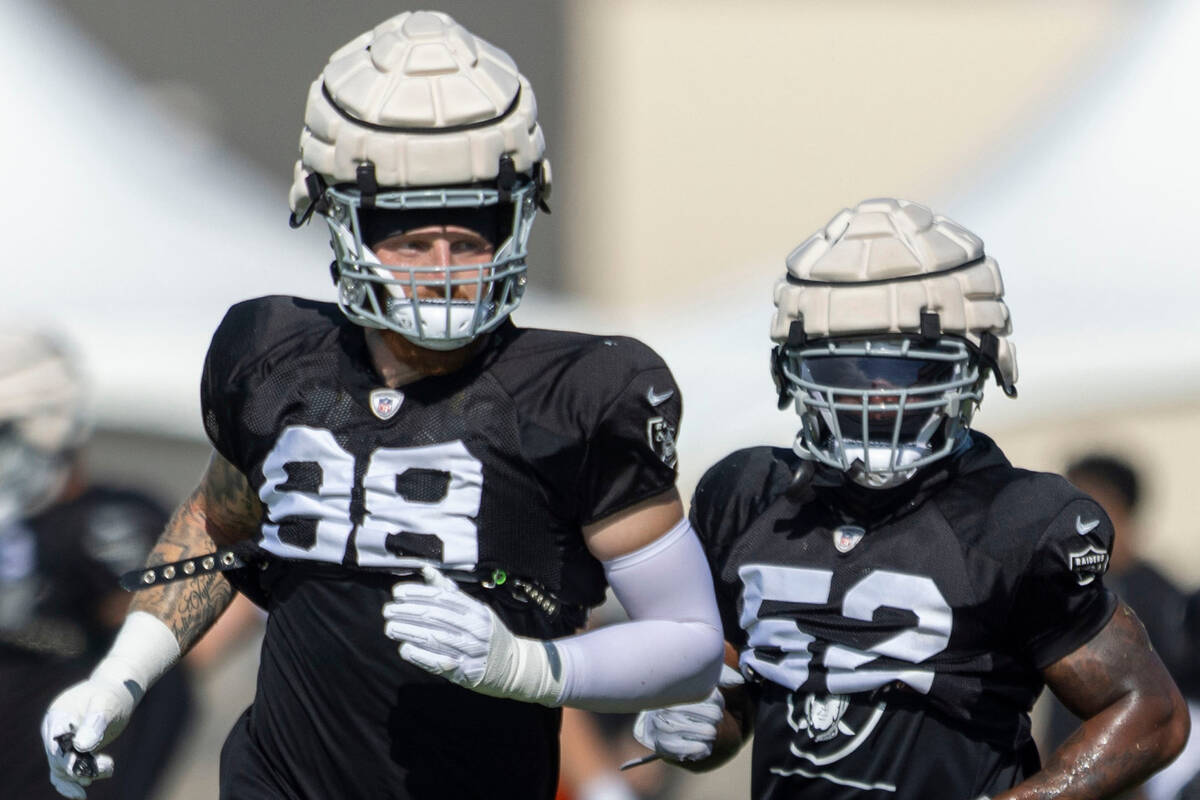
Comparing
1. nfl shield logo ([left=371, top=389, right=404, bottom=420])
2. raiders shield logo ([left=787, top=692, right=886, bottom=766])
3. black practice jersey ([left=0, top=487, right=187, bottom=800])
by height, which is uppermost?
nfl shield logo ([left=371, top=389, right=404, bottom=420])

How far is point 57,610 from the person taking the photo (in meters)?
4.39

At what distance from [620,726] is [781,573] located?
3.22m

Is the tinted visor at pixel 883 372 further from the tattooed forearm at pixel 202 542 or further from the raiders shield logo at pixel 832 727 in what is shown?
the tattooed forearm at pixel 202 542

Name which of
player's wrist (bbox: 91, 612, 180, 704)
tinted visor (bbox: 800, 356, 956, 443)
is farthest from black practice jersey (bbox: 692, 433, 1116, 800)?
player's wrist (bbox: 91, 612, 180, 704)

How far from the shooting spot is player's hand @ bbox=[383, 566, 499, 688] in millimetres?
2531

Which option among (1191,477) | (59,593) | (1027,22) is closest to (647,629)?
(59,593)

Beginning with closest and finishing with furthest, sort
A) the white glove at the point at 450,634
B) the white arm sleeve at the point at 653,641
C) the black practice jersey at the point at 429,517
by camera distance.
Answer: the white glove at the point at 450,634 < the white arm sleeve at the point at 653,641 < the black practice jersey at the point at 429,517

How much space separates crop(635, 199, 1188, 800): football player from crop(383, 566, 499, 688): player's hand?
0.71 meters

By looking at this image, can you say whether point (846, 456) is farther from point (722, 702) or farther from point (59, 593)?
point (59, 593)

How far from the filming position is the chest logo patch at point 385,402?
9.47 ft

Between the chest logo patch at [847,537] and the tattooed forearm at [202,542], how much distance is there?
94cm

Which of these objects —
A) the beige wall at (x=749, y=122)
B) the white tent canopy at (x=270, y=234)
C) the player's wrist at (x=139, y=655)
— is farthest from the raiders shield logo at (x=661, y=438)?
the beige wall at (x=749, y=122)

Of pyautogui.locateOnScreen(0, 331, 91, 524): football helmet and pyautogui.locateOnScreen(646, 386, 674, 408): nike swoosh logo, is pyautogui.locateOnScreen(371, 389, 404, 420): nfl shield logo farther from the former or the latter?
pyautogui.locateOnScreen(0, 331, 91, 524): football helmet

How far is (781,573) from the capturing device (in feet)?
10.2
